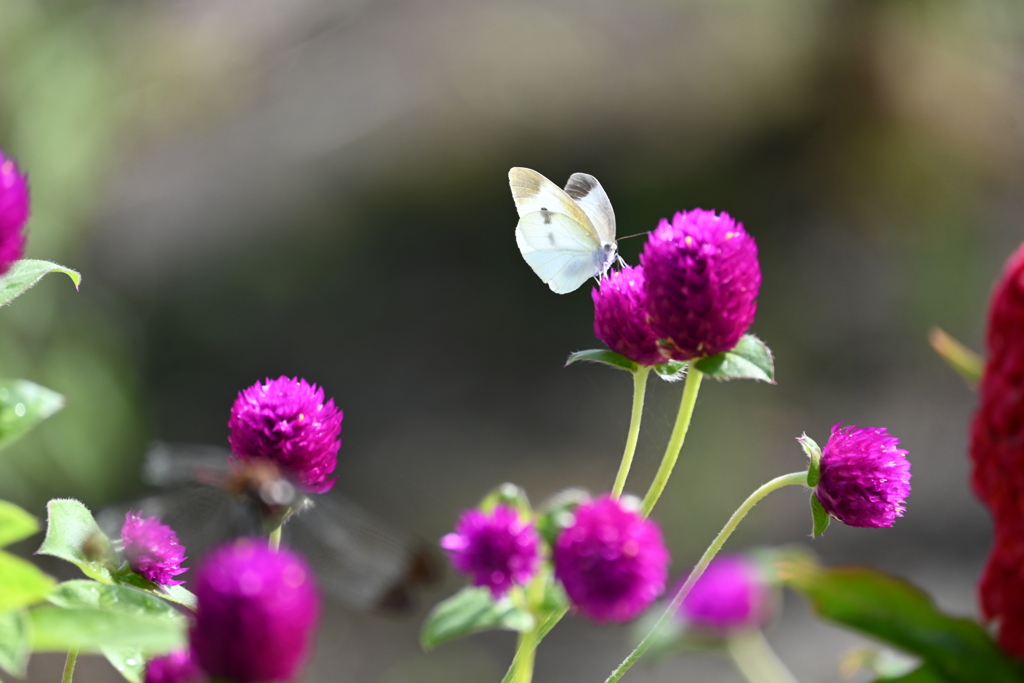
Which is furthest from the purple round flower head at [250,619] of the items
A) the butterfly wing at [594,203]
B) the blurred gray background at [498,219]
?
the blurred gray background at [498,219]

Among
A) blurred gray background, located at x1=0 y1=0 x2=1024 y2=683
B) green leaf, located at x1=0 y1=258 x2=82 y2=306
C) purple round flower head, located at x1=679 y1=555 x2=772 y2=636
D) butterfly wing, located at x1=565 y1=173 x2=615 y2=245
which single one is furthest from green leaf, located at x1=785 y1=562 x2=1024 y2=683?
blurred gray background, located at x1=0 y1=0 x2=1024 y2=683

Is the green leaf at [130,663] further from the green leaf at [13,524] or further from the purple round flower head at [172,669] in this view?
the green leaf at [13,524]

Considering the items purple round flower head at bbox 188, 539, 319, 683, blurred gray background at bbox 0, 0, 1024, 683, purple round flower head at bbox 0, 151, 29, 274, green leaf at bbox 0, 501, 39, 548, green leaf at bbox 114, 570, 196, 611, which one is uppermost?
purple round flower head at bbox 0, 151, 29, 274

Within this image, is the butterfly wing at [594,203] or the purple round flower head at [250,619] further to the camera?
the butterfly wing at [594,203]

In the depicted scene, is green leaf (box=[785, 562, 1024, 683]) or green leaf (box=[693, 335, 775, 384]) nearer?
green leaf (box=[785, 562, 1024, 683])

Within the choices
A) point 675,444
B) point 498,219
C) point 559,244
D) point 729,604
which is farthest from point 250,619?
point 498,219

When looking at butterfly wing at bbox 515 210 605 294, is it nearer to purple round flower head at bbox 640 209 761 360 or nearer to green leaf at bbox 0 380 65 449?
purple round flower head at bbox 640 209 761 360

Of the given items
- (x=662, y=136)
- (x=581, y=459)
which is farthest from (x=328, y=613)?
(x=662, y=136)

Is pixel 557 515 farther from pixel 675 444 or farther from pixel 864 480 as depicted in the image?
pixel 864 480
